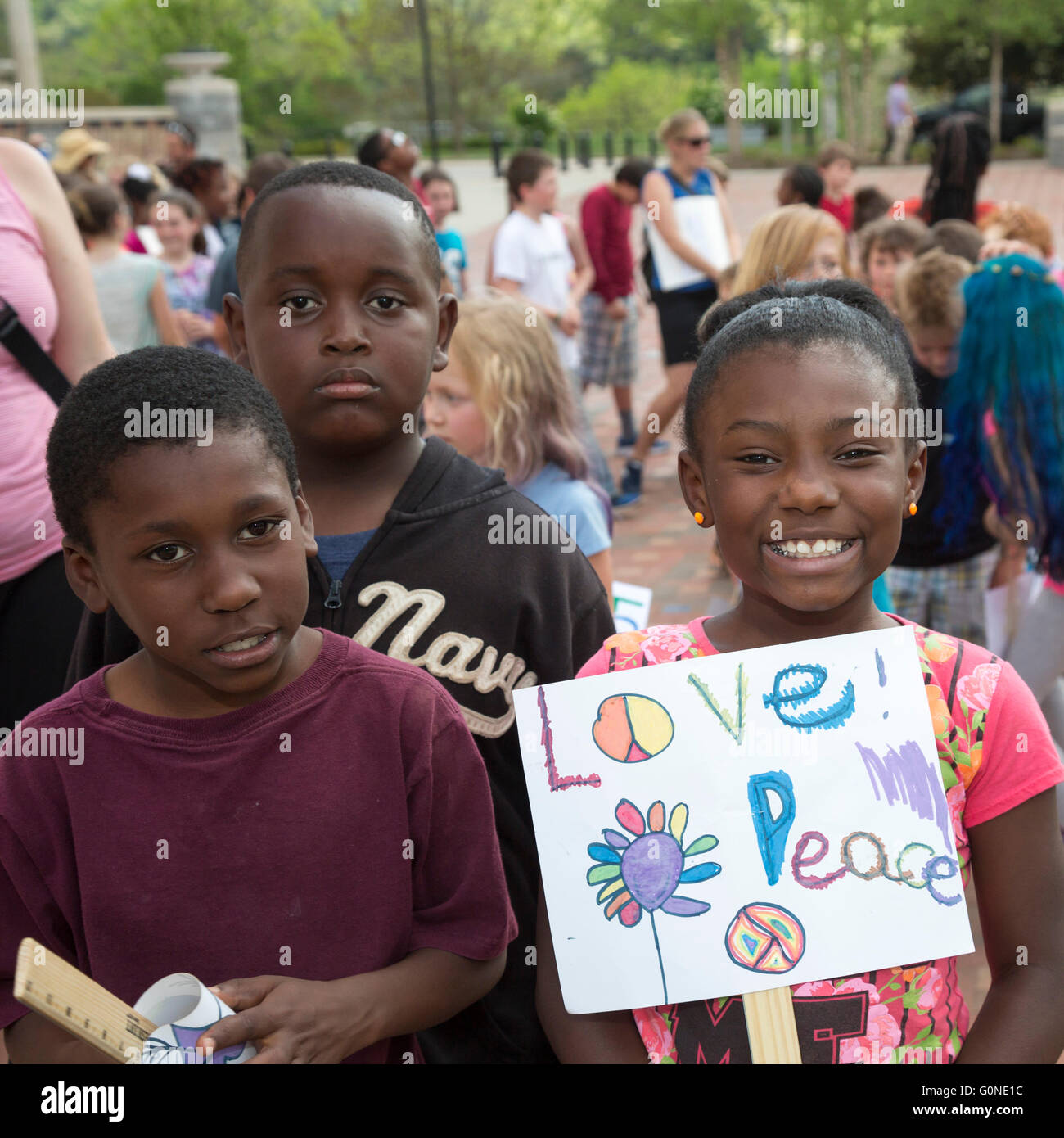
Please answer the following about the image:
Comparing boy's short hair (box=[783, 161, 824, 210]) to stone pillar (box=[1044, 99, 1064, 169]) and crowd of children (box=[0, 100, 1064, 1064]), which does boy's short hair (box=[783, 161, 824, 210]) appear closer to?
crowd of children (box=[0, 100, 1064, 1064])

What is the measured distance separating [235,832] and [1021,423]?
2.91 m

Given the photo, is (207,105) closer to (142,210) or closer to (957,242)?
(142,210)

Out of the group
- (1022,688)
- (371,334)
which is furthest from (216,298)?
(1022,688)

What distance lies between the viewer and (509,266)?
786 centimetres

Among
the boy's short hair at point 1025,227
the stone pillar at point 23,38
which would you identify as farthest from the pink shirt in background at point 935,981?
the stone pillar at point 23,38

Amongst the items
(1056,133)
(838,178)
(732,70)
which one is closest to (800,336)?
(838,178)

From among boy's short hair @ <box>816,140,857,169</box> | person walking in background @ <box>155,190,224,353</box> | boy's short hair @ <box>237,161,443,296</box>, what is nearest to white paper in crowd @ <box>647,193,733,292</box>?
boy's short hair @ <box>816,140,857,169</box>

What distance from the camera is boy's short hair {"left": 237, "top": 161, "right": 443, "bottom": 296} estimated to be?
6.62 feet

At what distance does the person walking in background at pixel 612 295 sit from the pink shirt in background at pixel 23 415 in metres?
6.50

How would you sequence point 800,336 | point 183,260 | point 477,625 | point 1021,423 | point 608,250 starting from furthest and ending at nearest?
point 608,250 < point 183,260 < point 1021,423 < point 477,625 < point 800,336

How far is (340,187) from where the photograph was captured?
2.00 m

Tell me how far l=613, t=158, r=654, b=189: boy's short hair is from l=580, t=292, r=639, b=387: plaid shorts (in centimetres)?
85

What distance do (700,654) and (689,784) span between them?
0.22 m

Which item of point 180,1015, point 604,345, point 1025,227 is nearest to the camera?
point 180,1015
